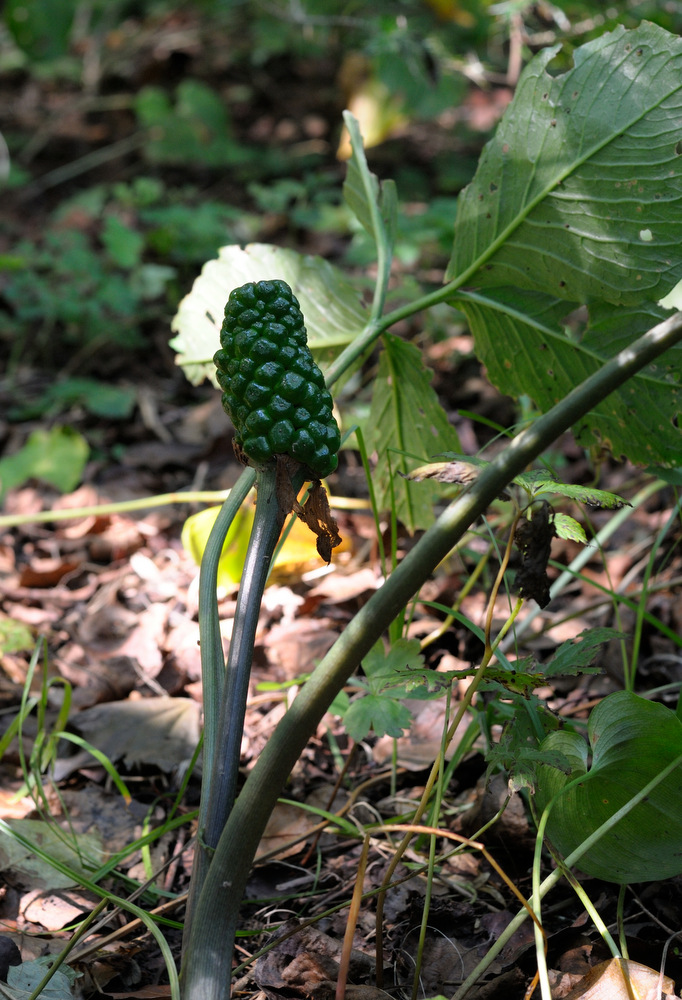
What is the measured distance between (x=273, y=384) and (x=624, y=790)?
2.07 ft

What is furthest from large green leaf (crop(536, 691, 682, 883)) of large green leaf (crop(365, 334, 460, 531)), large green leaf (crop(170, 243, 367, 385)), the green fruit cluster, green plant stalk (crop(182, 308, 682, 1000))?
large green leaf (crop(170, 243, 367, 385))

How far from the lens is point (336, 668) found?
87 centimetres

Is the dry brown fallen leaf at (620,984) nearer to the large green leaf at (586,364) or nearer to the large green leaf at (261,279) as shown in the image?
the large green leaf at (586,364)

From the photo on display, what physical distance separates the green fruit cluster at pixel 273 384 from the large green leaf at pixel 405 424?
0.44 metres

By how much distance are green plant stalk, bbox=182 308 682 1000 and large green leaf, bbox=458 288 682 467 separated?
1.39 feet

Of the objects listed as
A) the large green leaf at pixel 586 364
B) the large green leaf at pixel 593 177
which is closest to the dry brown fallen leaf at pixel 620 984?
the large green leaf at pixel 586 364

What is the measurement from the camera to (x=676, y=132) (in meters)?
1.14

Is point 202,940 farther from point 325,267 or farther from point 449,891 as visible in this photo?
point 325,267

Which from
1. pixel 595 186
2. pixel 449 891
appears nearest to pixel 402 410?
pixel 595 186

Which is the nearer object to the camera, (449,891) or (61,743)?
(449,891)

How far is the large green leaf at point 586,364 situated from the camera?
49.6 inches

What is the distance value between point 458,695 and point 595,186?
87cm

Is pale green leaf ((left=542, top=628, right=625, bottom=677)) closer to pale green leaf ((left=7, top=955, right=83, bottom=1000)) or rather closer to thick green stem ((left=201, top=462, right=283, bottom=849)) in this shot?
thick green stem ((left=201, top=462, right=283, bottom=849))

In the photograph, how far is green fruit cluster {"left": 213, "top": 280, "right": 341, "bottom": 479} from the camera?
39.1 inches
